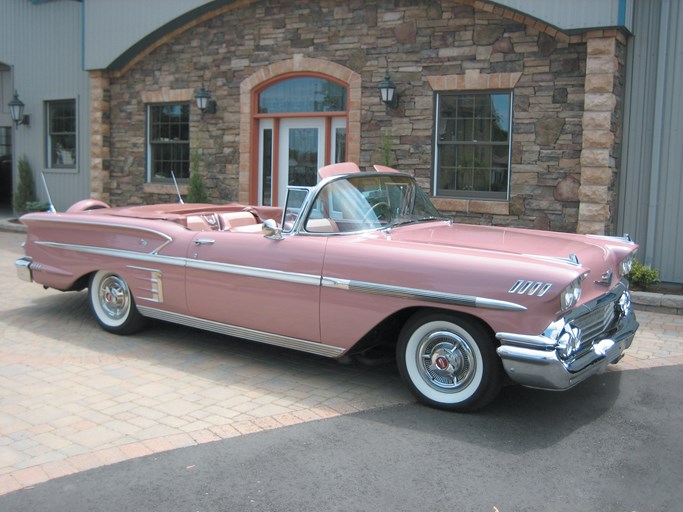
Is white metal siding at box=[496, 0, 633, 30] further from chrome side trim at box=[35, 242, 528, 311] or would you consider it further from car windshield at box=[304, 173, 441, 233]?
chrome side trim at box=[35, 242, 528, 311]

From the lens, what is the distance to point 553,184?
29.9 ft

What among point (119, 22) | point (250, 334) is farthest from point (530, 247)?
point (119, 22)

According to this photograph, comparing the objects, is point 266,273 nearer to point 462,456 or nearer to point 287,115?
point 462,456

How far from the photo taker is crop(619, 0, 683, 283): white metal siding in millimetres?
8617

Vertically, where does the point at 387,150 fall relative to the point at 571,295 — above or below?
above

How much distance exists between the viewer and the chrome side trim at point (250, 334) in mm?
4848

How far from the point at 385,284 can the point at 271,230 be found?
105cm

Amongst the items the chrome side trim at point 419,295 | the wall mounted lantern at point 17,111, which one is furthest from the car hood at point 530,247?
the wall mounted lantern at point 17,111

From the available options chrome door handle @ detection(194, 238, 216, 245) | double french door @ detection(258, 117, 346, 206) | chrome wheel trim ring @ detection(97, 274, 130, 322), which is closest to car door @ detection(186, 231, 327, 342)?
chrome door handle @ detection(194, 238, 216, 245)

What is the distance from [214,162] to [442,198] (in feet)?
14.5

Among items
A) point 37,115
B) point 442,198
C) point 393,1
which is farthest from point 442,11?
point 37,115

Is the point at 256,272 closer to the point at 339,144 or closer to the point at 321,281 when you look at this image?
the point at 321,281

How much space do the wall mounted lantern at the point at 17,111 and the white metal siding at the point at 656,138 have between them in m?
12.6

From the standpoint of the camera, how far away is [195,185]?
11992 mm
